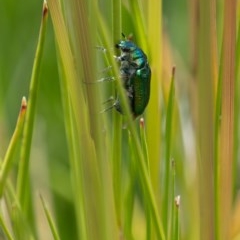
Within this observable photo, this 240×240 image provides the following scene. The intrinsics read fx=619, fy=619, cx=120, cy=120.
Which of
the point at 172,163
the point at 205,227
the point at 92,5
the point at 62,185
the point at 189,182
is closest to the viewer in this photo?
the point at 92,5

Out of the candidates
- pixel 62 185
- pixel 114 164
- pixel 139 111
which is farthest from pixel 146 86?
pixel 62 185

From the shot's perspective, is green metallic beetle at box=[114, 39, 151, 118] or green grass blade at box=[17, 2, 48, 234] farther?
green metallic beetle at box=[114, 39, 151, 118]

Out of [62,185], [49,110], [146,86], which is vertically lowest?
[62,185]

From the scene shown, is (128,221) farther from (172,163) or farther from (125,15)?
(125,15)

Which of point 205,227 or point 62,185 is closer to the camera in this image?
point 205,227

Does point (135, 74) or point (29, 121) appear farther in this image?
point (135, 74)

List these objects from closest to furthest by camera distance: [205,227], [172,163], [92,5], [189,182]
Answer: [92,5] < [205,227] < [172,163] < [189,182]

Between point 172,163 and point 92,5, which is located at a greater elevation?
point 92,5

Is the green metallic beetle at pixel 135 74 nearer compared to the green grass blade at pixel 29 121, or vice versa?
the green grass blade at pixel 29 121
